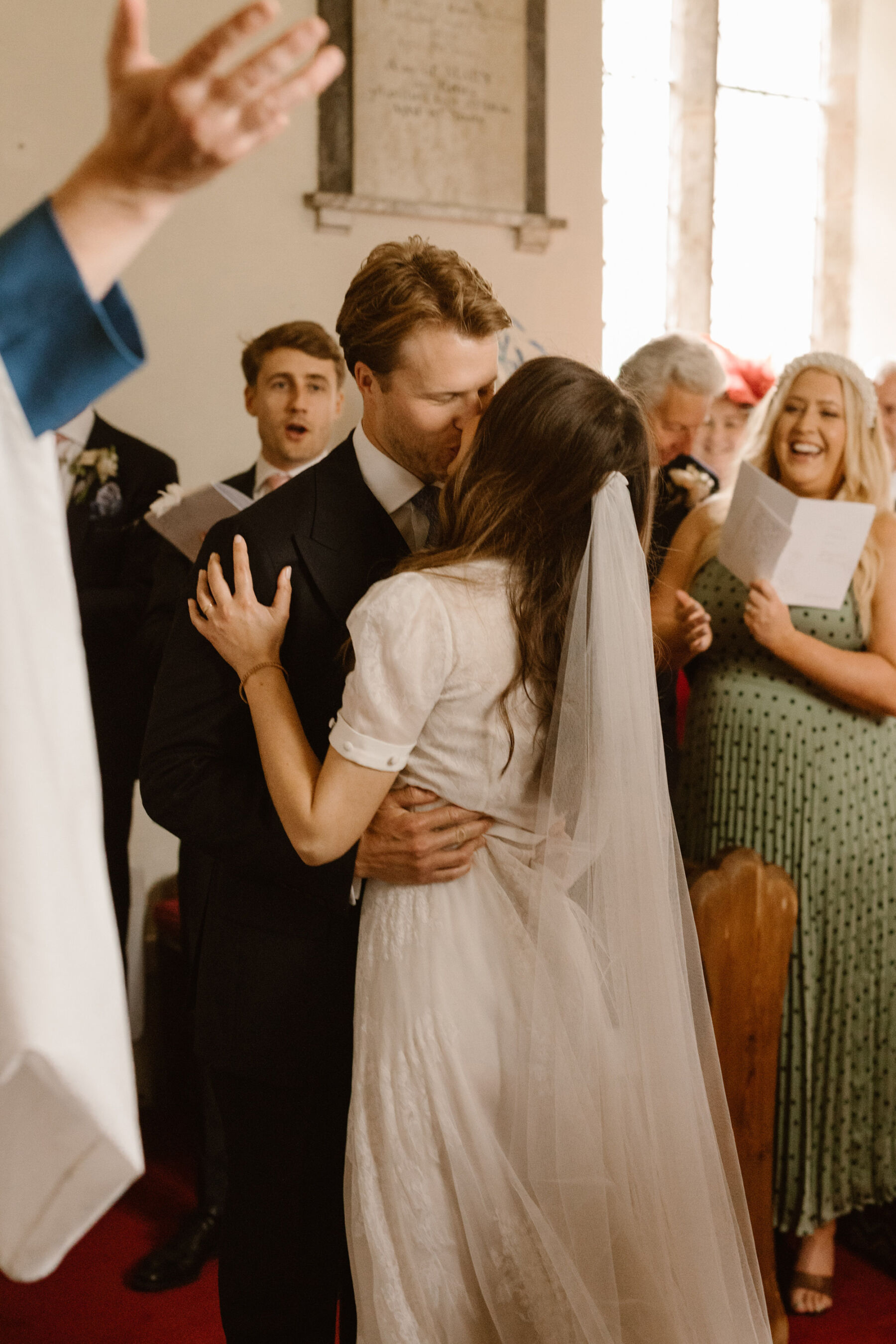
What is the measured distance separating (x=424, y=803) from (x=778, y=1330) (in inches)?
57.0

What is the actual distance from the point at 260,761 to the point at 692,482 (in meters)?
1.96

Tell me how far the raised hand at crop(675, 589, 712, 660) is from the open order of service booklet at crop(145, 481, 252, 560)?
932mm

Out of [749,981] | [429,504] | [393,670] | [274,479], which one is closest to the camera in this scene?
[393,670]

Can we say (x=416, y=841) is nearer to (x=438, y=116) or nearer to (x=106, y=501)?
(x=106, y=501)

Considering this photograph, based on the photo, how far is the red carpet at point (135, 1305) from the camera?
2.46 m

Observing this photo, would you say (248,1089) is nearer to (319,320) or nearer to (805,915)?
(805,915)

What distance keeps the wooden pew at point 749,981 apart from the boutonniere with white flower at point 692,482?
1.52m

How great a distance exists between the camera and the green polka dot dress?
2.59 metres

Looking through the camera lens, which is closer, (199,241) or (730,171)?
(199,241)

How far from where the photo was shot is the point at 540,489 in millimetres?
1493

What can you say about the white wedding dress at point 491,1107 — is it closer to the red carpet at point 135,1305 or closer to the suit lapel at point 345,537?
the suit lapel at point 345,537

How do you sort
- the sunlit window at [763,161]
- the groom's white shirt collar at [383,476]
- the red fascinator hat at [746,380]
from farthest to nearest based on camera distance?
the sunlit window at [763,161] < the red fascinator hat at [746,380] < the groom's white shirt collar at [383,476]

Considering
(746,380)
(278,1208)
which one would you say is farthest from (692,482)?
(278,1208)

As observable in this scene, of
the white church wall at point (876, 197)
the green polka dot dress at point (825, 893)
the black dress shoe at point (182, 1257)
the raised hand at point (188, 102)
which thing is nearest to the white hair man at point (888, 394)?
the green polka dot dress at point (825, 893)
